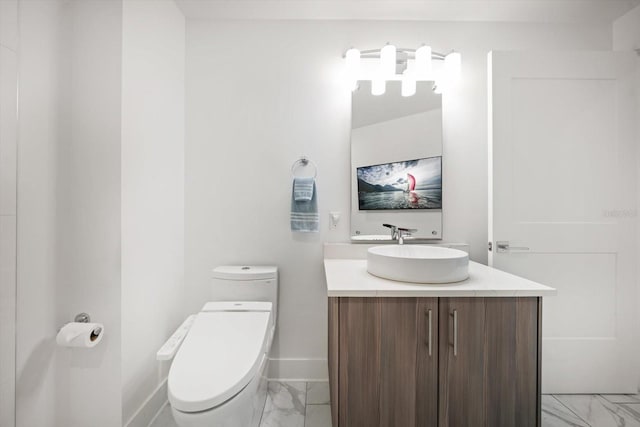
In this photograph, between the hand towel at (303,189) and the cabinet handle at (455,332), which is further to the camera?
the hand towel at (303,189)

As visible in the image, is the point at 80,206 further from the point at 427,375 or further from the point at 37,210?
the point at 427,375

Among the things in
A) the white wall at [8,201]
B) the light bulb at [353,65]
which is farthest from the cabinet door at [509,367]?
the white wall at [8,201]

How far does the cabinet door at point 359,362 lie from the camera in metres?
1.15

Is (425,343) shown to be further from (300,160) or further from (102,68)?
(102,68)

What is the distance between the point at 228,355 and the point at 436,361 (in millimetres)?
848

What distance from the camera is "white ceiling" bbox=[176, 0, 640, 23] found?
5.61 ft

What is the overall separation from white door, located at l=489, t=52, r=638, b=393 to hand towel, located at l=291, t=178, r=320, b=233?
3.37 ft

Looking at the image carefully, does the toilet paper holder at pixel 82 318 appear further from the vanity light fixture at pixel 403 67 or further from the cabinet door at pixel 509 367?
the vanity light fixture at pixel 403 67

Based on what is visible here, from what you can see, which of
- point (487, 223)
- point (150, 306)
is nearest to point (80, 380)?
point (150, 306)

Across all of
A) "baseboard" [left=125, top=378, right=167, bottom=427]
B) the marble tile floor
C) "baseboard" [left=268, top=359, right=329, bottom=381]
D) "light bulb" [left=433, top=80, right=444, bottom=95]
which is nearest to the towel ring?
"light bulb" [left=433, top=80, right=444, bottom=95]

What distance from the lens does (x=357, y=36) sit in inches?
73.3

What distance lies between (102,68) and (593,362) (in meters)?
2.94

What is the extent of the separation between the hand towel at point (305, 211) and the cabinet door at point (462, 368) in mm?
874

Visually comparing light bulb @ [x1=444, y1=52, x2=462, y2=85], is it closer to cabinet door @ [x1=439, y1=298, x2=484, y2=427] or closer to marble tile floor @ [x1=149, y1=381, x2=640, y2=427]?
cabinet door @ [x1=439, y1=298, x2=484, y2=427]
